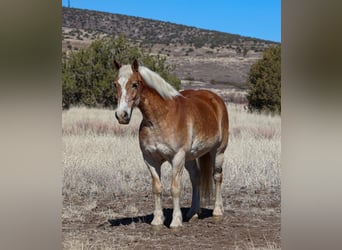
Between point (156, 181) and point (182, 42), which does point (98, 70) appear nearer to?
point (182, 42)

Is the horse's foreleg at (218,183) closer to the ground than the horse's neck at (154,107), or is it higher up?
closer to the ground

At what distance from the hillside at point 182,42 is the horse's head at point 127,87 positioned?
0.95 ft

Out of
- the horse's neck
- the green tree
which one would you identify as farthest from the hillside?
the horse's neck

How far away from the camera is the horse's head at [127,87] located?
6.66 ft

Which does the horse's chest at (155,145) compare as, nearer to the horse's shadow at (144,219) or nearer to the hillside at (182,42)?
the horse's shadow at (144,219)

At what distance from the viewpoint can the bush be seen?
2287mm

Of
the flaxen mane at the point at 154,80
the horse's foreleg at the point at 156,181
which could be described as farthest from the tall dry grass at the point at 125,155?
the flaxen mane at the point at 154,80

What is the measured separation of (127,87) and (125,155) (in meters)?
0.38

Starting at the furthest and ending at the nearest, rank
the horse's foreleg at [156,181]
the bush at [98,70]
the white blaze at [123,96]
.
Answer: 1. the bush at [98,70]
2. the horse's foreleg at [156,181]
3. the white blaze at [123,96]

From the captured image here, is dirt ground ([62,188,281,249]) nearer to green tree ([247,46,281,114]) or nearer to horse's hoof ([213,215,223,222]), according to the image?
horse's hoof ([213,215,223,222])

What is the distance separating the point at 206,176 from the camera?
233cm

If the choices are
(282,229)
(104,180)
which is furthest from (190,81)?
(282,229)

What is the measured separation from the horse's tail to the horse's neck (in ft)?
1.04

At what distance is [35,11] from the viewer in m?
2.09
